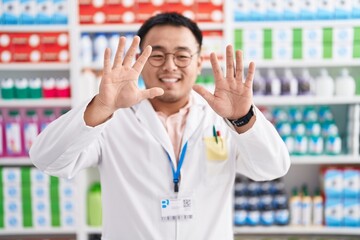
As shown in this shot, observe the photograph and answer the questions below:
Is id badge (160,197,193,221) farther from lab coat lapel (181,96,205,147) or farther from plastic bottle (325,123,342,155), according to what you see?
plastic bottle (325,123,342,155)

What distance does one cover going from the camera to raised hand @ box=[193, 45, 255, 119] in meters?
1.41

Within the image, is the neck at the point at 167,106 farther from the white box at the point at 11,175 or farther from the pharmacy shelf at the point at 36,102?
the white box at the point at 11,175

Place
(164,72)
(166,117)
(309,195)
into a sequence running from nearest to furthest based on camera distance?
1. (164,72)
2. (166,117)
3. (309,195)

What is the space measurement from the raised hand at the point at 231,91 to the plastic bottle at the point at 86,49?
1989 mm

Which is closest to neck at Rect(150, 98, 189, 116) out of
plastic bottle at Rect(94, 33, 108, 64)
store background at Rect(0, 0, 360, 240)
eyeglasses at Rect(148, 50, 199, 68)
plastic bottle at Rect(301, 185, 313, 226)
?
eyeglasses at Rect(148, 50, 199, 68)

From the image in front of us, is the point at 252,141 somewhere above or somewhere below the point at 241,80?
below

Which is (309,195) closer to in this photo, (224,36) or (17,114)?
(224,36)

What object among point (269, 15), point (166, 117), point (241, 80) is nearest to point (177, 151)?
point (166, 117)

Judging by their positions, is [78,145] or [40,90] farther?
[40,90]

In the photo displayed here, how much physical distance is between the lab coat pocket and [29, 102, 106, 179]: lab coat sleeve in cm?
47

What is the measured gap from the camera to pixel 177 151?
5.65 ft

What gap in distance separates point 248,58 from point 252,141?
73.0 inches

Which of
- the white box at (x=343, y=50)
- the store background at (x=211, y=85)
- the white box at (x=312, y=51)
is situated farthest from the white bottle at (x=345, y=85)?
the white box at (x=312, y=51)

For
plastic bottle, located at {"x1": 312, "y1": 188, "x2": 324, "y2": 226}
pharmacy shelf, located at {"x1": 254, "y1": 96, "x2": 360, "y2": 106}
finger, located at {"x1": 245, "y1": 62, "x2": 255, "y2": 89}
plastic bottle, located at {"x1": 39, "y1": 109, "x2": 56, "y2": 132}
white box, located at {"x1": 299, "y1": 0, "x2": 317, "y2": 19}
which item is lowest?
plastic bottle, located at {"x1": 312, "y1": 188, "x2": 324, "y2": 226}
